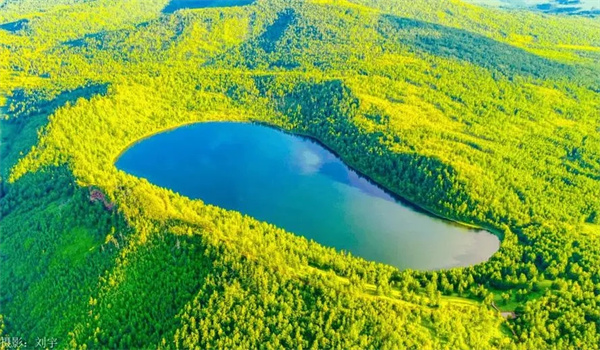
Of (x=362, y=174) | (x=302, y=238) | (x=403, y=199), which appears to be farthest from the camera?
(x=362, y=174)

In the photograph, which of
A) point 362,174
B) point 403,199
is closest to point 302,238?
point 403,199

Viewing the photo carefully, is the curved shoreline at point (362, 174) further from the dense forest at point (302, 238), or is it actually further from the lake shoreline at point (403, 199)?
the dense forest at point (302, 238)

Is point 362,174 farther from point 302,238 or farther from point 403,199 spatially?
point 302,238

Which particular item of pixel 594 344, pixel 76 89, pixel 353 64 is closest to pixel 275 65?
pixel 353 64

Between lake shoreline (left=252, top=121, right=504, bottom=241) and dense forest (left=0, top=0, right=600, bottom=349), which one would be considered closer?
dense forest (left=0, top=0, right=600, bottom=349)

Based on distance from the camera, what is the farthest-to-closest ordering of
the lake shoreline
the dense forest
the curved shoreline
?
the curved shoreline → the lake shoreline → the dense forest

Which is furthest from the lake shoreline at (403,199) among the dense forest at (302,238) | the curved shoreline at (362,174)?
the dense forest at (302,238)

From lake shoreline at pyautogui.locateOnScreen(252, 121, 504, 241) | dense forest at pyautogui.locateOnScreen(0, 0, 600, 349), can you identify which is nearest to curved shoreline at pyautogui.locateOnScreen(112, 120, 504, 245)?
lake shoreline at pyautogui.locateOnScreen(252, 121, 504, 241)

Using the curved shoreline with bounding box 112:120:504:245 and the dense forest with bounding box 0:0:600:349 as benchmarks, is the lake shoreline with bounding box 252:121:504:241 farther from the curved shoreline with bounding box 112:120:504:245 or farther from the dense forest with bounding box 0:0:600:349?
the dense forest with bounding box 0:0:600:349

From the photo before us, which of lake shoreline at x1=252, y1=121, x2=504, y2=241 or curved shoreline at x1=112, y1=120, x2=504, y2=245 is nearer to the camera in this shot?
lake shoreline at x1=252, y1=121, x2=504, y2=241

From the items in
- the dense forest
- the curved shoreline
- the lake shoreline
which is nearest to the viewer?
the dense forest
